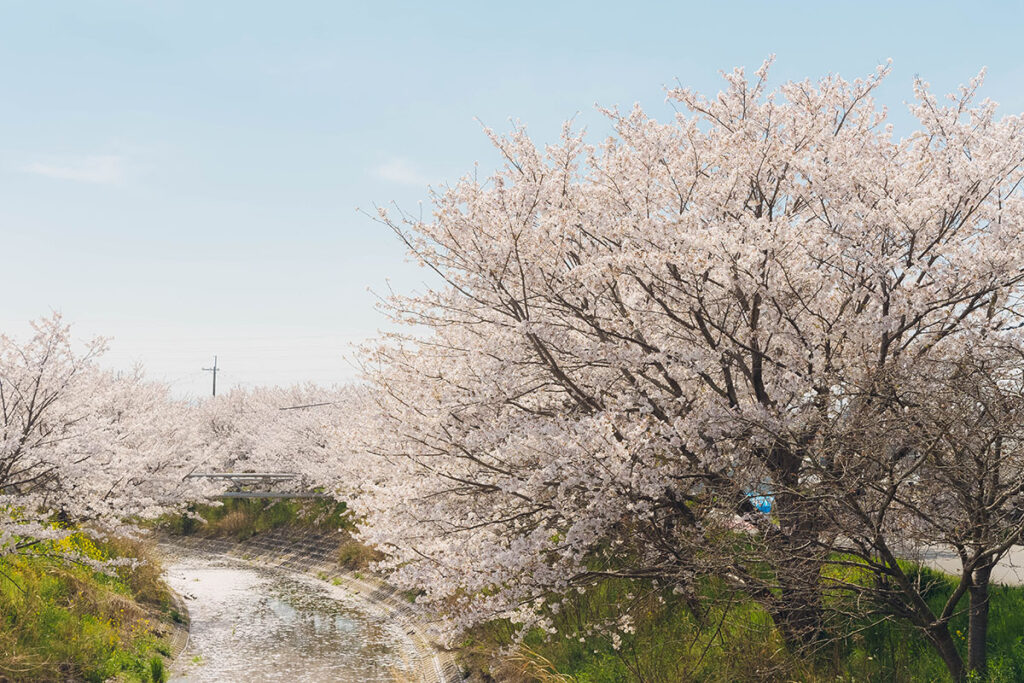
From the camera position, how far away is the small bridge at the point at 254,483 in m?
35.8

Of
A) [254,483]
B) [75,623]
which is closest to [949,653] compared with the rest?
[75,623]

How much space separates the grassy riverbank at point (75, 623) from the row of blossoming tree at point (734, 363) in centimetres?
595

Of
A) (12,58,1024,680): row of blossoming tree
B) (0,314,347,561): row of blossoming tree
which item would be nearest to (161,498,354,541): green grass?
(0,314,347,561): row of blossoming tree

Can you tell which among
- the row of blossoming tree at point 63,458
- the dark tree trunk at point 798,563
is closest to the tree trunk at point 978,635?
the dark tree trunk at point 798,563

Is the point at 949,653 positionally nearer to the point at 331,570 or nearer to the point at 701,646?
the point at 701,646

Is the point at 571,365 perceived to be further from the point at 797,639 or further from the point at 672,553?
the point at 797,639

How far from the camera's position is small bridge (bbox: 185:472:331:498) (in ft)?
117

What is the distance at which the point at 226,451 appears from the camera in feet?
170

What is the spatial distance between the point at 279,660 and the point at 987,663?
14.6m

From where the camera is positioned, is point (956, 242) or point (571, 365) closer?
point (956, 242)

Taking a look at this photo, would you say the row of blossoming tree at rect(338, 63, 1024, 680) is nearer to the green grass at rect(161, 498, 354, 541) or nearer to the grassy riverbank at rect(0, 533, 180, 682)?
the grassy riverbank at rect(0, 533, 180, 682)

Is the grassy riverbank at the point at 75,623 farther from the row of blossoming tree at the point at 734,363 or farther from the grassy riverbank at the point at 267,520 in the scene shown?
the grassy riverbank at the point at 267,520

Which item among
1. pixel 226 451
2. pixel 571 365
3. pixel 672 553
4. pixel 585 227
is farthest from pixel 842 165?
pixel 226 451

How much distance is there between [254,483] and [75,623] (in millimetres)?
26672
